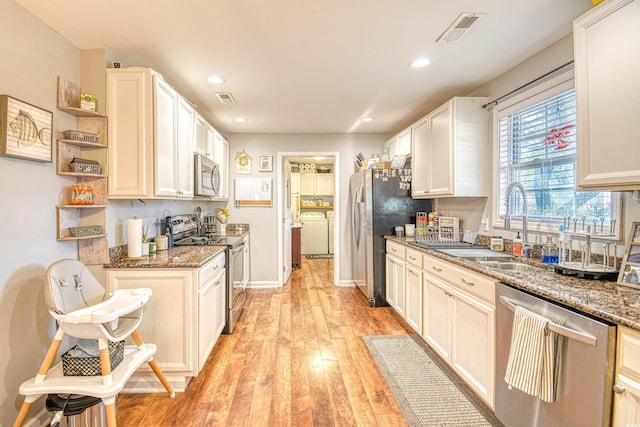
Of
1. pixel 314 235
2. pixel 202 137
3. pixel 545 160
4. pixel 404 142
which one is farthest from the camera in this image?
pixel 314 235

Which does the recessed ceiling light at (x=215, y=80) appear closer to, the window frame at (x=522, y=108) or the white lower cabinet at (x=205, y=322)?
the white lower cabinet at (x=205, y=322)

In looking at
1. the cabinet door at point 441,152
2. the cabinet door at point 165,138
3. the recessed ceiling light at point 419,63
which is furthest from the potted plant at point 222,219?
the recessed ceiling light at point 419,63

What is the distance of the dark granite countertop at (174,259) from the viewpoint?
2047 mm

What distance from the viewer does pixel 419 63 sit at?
2348mm

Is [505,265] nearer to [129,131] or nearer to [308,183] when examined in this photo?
[129,131]

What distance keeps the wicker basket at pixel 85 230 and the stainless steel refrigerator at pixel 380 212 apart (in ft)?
8.93

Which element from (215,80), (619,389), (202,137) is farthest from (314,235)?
(619,389)

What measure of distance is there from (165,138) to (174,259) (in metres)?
0.92

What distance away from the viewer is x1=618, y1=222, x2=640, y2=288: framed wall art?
1414mm

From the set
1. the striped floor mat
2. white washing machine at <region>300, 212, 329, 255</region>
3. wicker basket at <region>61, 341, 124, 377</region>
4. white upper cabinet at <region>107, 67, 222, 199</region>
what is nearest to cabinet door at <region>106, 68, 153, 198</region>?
white upper cabinet at <region>107, 67, 222, 199</region>

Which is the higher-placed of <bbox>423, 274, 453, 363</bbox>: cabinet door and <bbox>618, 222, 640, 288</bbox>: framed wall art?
<bbox>618, 222, 640, 288</bbox>: framed wall art

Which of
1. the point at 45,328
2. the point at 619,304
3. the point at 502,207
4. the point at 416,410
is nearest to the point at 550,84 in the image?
the point at 502,207

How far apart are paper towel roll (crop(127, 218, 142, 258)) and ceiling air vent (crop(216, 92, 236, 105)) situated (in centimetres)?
153

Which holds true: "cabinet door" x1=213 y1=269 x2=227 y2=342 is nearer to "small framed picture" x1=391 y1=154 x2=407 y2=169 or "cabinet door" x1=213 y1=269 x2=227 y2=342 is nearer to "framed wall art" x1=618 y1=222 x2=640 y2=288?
"small framed picture" x1=391 y1=154 x2=407 y2=169
